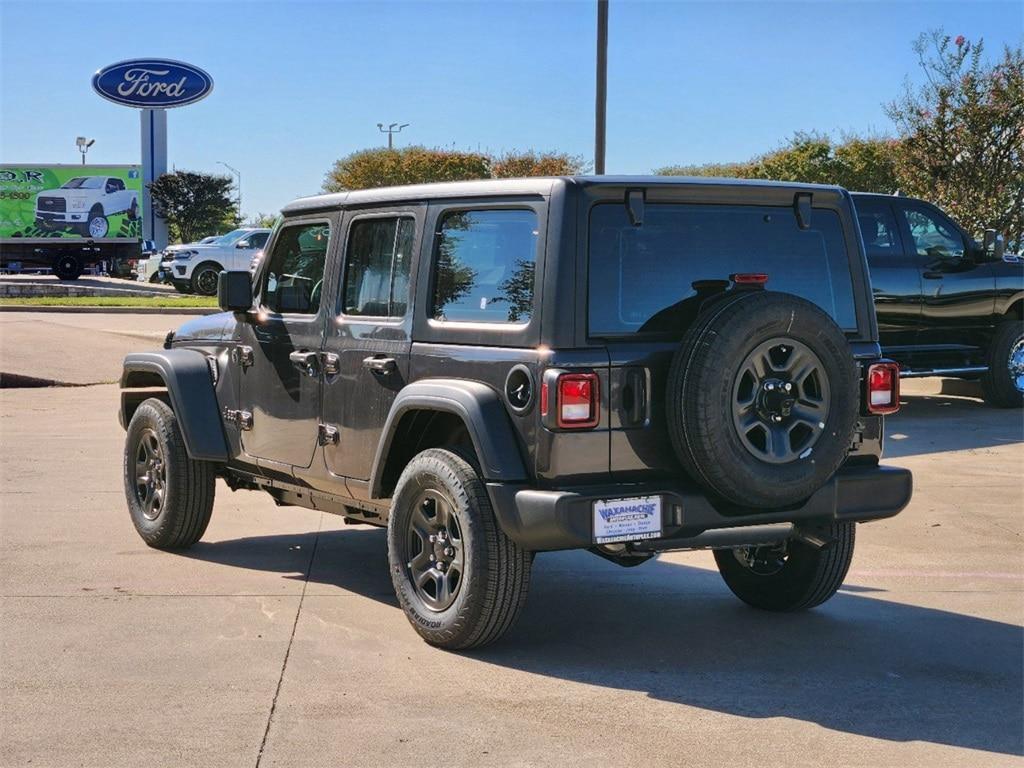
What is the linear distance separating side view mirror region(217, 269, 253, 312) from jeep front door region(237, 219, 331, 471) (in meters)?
0.12

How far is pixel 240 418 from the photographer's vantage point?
695 cm

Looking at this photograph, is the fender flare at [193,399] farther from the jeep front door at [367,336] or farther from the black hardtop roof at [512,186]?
the black hardtop roof at [512,186]

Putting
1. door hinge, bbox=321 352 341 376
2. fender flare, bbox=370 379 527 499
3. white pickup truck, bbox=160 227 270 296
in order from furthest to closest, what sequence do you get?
white pickup truck, bbox=160 227 270 296
door hinge, bbox=321 352 341 376
fender flare, bbox=370 379 527 499

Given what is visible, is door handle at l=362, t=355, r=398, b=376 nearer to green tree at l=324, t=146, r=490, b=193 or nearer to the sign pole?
green tree at l=324, t=146, r=490, b=193

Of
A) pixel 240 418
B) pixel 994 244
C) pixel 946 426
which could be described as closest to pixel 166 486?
pixel 240 418

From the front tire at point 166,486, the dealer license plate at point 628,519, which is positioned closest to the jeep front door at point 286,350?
the front tire at point 166,486

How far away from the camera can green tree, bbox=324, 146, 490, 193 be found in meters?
50.2

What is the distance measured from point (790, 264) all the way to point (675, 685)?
1.75m

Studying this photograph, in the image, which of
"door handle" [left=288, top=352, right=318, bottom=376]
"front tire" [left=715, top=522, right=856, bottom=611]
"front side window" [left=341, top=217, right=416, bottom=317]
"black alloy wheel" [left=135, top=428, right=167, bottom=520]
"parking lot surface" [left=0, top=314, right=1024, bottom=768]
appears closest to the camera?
"parking lot surface" [left=0, top=314, right=1024, bottom=768]

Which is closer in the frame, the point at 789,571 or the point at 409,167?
the point at 789,571

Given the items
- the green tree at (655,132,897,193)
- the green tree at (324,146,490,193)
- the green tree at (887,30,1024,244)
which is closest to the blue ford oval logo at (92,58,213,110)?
the green tree at (324,146,490,193)

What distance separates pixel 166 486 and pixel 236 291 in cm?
120

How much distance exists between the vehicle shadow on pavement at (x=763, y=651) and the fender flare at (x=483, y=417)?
2.69 ft

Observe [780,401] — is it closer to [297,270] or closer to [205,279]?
[297,270]
